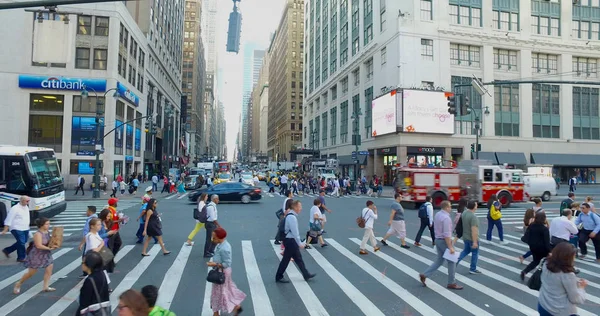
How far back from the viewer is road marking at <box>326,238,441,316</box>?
627 centimetres

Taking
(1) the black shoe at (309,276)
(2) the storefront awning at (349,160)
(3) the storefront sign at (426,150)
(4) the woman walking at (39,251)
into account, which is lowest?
(1) the black shoe at (309,276)

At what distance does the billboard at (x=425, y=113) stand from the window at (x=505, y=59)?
388 inches

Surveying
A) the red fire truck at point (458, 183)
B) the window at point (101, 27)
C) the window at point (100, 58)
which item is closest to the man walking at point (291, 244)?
the red fire truck at point (458, 183)

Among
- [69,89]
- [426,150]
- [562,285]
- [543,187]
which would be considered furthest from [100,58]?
[543,187]

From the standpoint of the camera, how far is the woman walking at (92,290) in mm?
4133

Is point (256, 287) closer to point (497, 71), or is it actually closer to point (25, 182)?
point (25, 182)

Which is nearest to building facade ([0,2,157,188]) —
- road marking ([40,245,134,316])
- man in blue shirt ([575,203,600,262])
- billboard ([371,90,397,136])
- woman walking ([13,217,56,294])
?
billboard ([371,90,397,136])

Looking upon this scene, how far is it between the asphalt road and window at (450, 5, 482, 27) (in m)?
36.4

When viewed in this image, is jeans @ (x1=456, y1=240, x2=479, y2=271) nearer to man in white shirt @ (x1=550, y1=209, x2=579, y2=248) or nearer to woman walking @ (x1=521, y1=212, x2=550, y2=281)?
woman walking @ (x1=521, y1=212, x2=550, y2=281)

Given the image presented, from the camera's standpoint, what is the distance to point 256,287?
743cm

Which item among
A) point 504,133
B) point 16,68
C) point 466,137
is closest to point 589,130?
point 504,133

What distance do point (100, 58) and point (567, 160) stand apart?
53432 mm

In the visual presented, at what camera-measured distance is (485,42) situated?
42188 mm

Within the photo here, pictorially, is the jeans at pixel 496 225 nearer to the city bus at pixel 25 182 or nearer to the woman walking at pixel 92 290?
the woman walking at pixel 92 290
